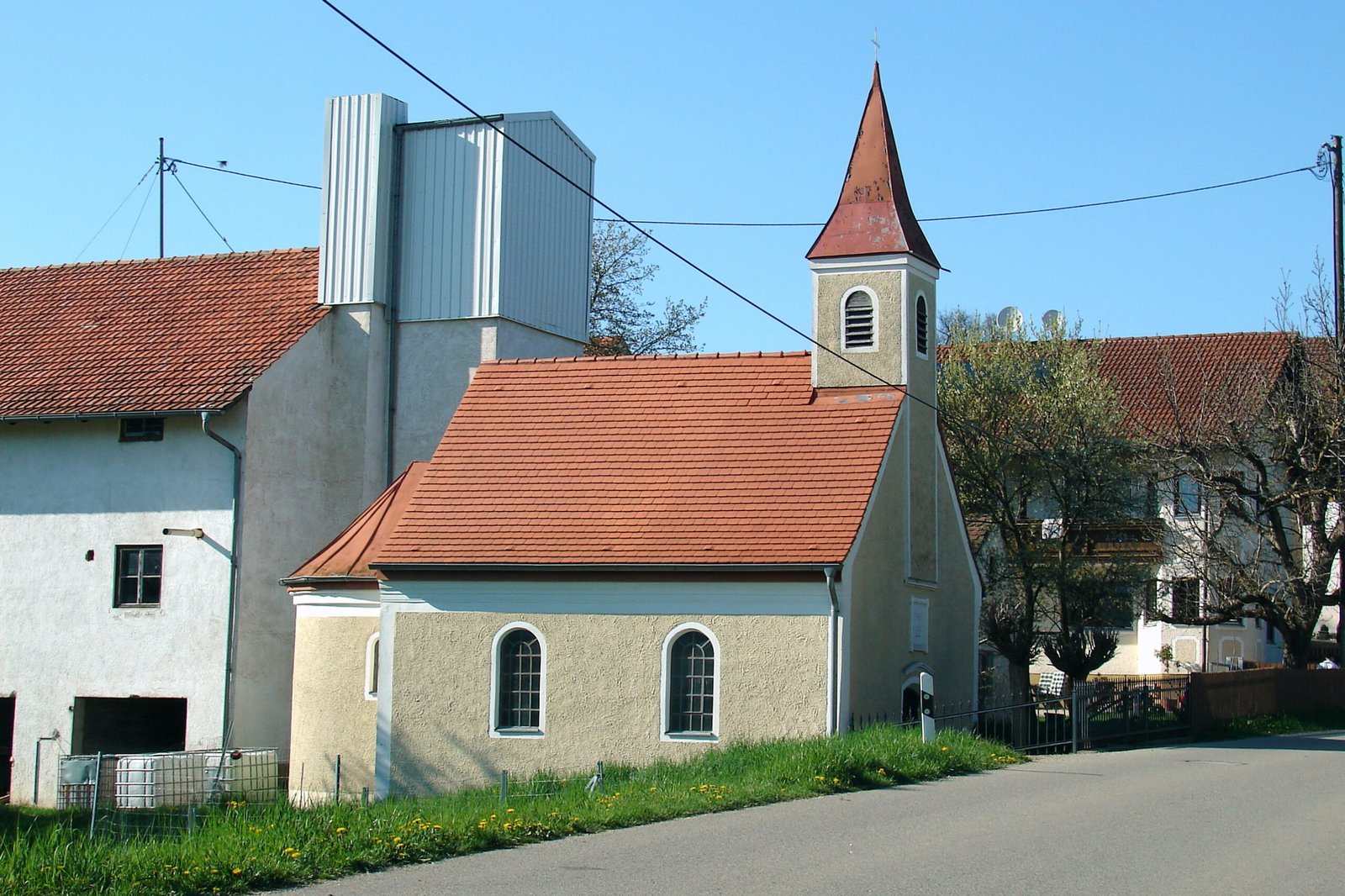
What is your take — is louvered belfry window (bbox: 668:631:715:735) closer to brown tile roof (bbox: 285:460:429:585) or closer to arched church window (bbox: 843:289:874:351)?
brown tile roof (bbox: 285:460:429:585)

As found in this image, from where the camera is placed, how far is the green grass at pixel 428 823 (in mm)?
10195

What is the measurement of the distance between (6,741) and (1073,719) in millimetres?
19673

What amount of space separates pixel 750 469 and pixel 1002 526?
10.1 metres

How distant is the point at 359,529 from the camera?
25766 mm

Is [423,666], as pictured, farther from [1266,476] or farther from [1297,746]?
[1266,476]

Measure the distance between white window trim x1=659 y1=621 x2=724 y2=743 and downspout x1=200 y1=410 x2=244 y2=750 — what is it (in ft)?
28.4

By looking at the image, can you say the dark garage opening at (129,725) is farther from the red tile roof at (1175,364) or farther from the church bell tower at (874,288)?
the red tile roof at (1175,364)

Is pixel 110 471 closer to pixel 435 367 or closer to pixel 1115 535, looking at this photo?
pixel 435 367

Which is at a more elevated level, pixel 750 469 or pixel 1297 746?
pixel 750 469

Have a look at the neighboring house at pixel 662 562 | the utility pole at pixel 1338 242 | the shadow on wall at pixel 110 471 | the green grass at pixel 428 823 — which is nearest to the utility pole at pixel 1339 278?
the utility pole at pixel 1338 242

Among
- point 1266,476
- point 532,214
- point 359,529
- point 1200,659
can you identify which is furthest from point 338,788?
point 1200,659

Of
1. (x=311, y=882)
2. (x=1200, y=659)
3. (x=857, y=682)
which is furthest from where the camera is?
(x=1200, y=659)

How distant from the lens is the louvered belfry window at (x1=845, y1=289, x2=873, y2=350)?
83.7 feet

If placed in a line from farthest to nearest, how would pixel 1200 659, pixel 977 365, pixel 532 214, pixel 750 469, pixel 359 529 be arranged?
1. pixel 1200 659
2. pixel 977 365
3. pixel 532 214
4. pixel 359 529
5. pixel 750 469
